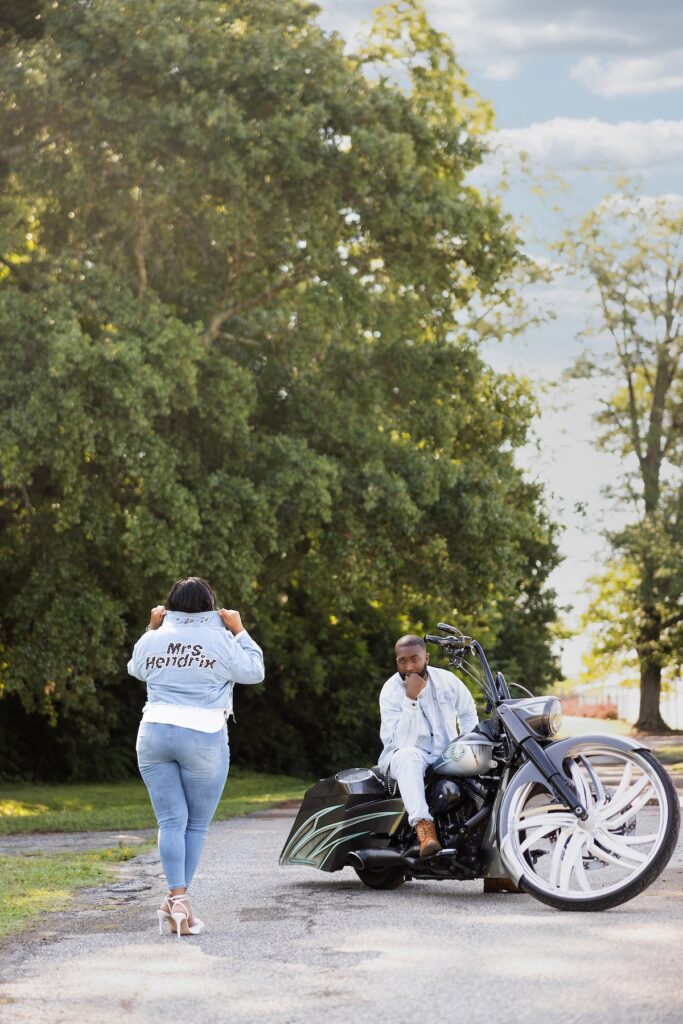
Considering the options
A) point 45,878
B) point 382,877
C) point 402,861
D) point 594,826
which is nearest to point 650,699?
point 45,878

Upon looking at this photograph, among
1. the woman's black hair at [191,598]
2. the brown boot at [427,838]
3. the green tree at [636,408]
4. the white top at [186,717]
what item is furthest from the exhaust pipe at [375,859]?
the green tree at [636,408]

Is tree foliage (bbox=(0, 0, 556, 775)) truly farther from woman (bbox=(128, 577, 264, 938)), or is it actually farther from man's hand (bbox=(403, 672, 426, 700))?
woman (bbox=(128, 577, 264, 938))

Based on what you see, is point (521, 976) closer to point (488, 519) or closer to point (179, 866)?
point (179, 866)

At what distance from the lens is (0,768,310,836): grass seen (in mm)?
18172

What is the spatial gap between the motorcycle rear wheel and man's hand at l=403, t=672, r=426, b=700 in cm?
103

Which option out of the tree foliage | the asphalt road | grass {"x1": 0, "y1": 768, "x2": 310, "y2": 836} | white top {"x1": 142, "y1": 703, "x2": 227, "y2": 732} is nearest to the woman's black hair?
white top {"x1": 142, "y1": 703, "x2": 227, "y2": 732}

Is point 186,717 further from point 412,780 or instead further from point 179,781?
point 412,780

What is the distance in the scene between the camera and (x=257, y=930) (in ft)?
24.8

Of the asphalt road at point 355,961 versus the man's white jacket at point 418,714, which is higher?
the man's white jacket at point 418,714

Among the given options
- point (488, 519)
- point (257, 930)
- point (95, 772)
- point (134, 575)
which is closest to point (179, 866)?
point (257, 930)

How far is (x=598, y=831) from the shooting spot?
314 inches

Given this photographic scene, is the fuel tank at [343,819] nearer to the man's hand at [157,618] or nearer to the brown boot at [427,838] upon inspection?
the brown boot at [427,838]

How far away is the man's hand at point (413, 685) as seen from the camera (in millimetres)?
9055

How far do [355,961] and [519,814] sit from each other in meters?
1.95
